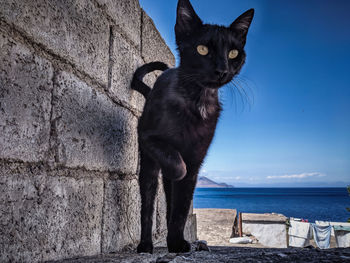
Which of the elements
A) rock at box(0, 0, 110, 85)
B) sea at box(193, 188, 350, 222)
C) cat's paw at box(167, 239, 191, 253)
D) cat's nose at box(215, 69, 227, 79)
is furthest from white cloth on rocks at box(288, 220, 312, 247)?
sea at box(193, 188, 350, 222)

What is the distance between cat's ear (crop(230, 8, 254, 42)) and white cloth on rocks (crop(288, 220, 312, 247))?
19124mm

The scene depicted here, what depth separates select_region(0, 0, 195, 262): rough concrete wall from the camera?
0.98 m

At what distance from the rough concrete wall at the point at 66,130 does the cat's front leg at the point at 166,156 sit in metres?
0.30

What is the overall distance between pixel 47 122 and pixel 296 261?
1.14 m

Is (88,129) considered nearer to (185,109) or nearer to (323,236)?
(185,109)

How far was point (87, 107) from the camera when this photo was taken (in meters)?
1.45

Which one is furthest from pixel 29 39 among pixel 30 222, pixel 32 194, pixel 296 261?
pixel 296 261

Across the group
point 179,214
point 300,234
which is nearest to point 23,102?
point 179,214

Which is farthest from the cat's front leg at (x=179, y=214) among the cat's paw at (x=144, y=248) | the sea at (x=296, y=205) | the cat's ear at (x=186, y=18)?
the sea at (x=296, y=205)

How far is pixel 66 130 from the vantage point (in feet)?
4.16

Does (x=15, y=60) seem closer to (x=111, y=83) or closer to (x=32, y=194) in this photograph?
(x=32, y=194)

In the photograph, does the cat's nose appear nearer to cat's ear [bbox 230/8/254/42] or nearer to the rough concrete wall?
cat's ear [bbox 230/8/254/42]

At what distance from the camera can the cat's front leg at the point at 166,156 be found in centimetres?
139

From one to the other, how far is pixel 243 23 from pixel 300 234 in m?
19.3
